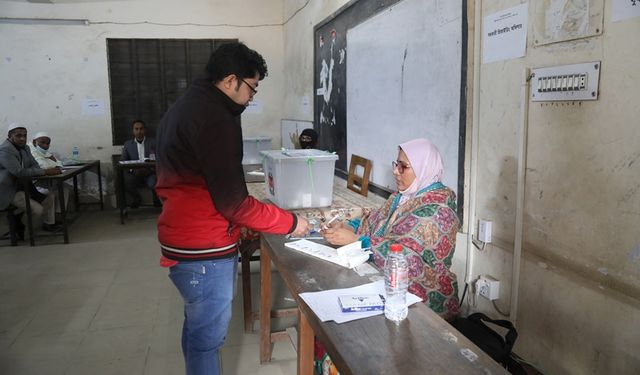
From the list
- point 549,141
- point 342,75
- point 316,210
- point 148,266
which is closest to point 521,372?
point 549,141

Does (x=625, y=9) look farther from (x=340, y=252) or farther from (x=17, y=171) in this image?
(x=17, y=171)

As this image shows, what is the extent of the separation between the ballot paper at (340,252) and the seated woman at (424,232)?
1.9 inches

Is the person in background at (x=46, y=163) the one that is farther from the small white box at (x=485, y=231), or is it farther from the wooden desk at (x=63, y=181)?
the small white box at (x=485, y=231)

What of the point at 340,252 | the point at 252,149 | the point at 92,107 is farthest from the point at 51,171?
the point at 340,252

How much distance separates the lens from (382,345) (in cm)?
115

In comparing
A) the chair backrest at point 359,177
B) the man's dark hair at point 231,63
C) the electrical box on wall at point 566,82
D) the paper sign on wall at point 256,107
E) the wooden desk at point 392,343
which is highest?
the paper sign on wall at point 256,107

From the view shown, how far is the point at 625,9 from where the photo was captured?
140 centimetres

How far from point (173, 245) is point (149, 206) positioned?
5.01 metres

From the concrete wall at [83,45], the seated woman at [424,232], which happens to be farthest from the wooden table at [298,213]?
the concrete wall at [83,45]

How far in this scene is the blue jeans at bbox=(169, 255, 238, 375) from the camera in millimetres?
1693

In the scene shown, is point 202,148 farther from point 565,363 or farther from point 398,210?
point 565,363

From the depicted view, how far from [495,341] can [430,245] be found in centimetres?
38

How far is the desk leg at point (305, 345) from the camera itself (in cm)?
157

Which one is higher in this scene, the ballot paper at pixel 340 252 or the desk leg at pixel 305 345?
the ballot paper at pixel 340 252
